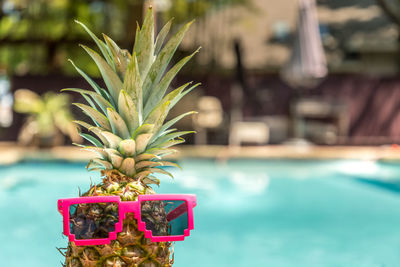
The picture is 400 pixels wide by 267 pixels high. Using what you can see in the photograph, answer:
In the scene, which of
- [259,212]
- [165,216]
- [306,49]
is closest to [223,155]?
[306,49]

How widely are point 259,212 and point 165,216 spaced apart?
4.49 m

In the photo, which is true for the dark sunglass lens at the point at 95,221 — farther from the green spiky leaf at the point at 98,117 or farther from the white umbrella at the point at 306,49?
the white umbrella at the point at 306,49

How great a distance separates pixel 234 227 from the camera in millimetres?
5441

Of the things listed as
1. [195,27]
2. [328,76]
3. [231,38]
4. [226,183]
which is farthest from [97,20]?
[226,183]

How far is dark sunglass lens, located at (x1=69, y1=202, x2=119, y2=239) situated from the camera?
6.26ft

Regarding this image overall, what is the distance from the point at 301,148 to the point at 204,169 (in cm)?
396

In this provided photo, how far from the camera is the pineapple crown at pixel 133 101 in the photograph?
6.54 ft

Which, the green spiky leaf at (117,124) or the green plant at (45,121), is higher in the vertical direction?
the green plant at (45,121)

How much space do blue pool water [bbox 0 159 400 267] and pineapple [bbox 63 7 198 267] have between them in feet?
2.43

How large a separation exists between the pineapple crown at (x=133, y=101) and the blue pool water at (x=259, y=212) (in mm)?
817

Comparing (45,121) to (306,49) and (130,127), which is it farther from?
(130,127)

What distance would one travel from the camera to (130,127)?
2.07 meters

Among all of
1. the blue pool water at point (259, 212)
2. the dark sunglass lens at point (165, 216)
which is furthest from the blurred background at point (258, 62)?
the dark sunglass lens at point (165, 216)

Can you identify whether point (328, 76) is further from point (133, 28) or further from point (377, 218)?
point (377, 218)
